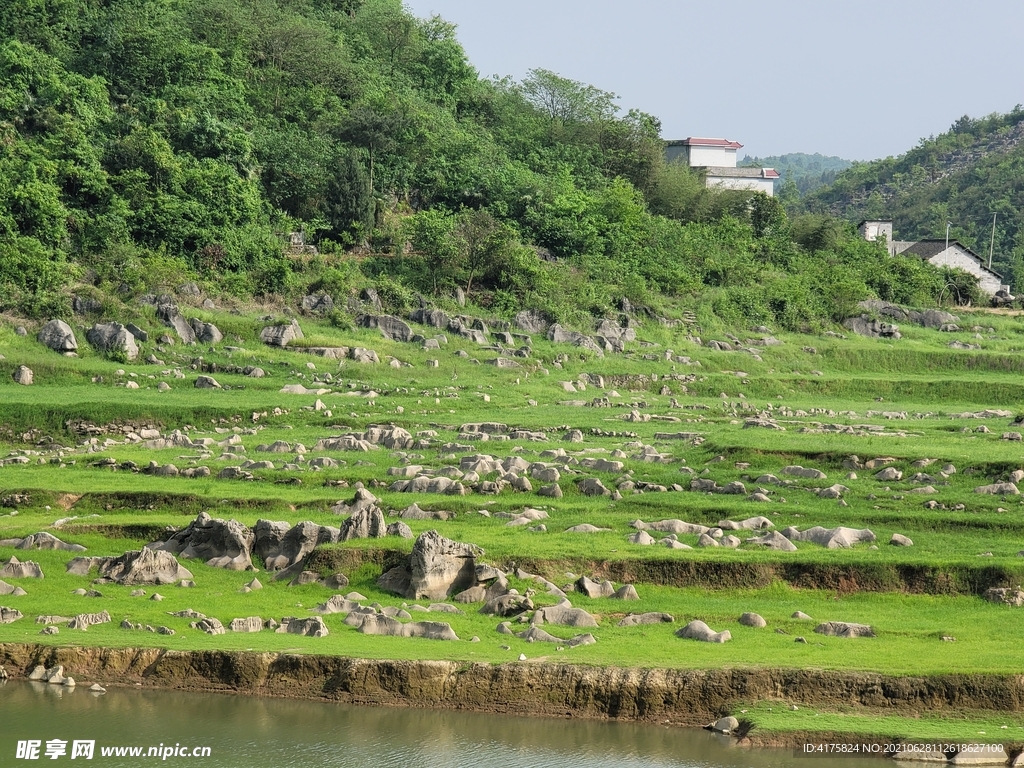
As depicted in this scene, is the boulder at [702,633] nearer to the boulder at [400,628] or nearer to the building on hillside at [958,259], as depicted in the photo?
the boulder at [400,628]

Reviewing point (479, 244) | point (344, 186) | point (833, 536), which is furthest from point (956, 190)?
point (833, 536)

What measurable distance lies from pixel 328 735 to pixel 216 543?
6144 millimetres

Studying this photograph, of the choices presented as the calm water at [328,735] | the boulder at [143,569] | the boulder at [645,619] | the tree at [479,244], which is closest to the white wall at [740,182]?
the tree at [479,244]

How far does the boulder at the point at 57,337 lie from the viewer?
36.0 meters

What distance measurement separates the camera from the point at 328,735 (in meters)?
15.5

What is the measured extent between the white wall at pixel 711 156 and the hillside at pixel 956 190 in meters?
17.5

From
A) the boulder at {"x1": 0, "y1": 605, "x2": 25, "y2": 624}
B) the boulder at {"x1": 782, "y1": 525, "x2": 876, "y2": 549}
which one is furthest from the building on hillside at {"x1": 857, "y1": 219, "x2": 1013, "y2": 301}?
the boulder at {"x1": 0, "y1": 605, "x2": 25, "y2": 624}

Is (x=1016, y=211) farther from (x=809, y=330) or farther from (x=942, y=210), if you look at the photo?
(x=809, y=330)

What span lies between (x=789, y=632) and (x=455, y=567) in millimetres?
4896

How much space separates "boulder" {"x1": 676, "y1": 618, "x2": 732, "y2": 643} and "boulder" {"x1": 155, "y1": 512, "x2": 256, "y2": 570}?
721 cm

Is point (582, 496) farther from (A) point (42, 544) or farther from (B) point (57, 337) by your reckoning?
(B) point (57, 337)

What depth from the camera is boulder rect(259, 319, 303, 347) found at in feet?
129

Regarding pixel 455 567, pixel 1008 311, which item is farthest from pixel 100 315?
pixel 1008 311

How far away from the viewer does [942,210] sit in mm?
98375
